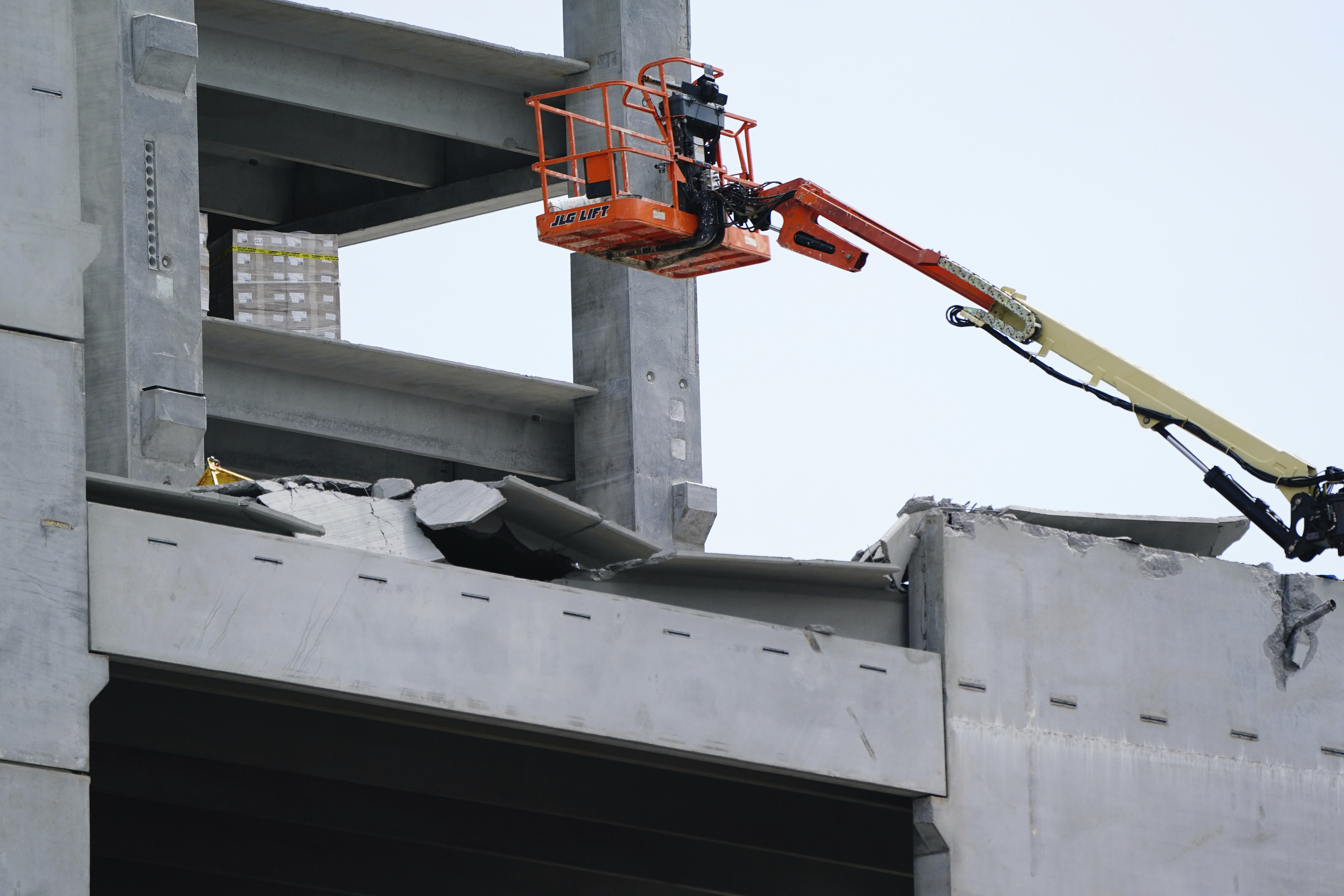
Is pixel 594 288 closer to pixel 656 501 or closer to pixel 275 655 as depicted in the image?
pixel 656 501

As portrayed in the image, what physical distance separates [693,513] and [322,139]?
6401 millimetres

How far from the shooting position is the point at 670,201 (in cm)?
1819

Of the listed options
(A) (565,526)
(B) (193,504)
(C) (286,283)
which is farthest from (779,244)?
(B) (193,504)

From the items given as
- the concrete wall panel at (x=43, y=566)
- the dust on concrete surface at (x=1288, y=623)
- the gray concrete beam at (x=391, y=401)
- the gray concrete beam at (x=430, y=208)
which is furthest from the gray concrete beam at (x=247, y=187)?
the dust on concrete surface at (x=1288, y=623)

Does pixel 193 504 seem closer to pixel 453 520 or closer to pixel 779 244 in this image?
pixel 453 520

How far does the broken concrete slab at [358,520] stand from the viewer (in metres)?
12.3

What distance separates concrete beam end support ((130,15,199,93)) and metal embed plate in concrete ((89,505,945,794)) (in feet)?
18.5

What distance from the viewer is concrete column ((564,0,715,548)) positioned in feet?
63.8

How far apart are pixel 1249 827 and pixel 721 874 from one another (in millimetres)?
4303

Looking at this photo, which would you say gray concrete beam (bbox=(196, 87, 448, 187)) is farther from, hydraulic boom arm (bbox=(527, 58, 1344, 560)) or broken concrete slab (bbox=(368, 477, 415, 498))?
broken concrete slab (bbox=(368, 477, 415, 498))

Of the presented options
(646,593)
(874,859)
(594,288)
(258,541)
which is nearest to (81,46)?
(258,541)

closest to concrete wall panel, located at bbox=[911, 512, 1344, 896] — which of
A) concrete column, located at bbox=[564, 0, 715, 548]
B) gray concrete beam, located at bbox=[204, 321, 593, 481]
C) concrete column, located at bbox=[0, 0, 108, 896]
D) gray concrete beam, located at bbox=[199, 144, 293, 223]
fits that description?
concrete column, located at bbox=[0, 0, 108, 896]

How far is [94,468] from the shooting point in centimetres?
1435

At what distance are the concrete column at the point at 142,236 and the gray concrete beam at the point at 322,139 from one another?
5627 millimetres
